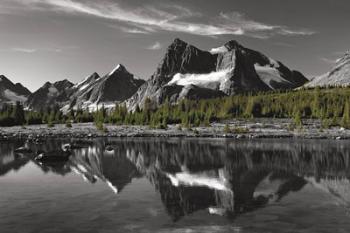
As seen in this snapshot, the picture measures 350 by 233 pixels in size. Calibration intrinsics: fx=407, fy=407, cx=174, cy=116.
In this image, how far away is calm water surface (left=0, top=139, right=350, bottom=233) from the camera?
25.2 metres

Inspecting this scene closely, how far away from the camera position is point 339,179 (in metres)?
44.5

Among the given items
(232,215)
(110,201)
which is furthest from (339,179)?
(110,201)

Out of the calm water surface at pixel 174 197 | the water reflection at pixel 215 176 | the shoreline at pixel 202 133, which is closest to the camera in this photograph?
the calm water surface at pixel 174 197

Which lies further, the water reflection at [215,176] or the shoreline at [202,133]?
the shoreline at [202,133]

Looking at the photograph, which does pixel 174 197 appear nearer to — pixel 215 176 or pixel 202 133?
pixel 215 176

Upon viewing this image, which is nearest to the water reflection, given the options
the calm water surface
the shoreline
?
the calm water surface

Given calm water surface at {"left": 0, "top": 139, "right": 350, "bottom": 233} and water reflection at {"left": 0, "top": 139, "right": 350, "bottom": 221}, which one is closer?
calm water surface at {"left": 0, "top": 139, "right": 350, "bottom": 233}

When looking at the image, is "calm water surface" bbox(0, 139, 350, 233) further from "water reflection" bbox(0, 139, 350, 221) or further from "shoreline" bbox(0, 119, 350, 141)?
"shoreline" bbox(0, 119, 350, 141)

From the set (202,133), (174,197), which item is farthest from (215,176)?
(202,133)

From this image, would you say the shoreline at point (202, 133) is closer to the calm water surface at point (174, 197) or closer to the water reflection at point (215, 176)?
the water reflection at point (215, 176)

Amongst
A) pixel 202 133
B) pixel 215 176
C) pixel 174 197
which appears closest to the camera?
pixel 174 197

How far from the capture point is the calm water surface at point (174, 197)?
25.2 meters

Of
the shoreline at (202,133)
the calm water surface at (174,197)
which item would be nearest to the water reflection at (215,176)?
the calm water surface at (174,197)

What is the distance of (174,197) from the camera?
34094 millimetres
